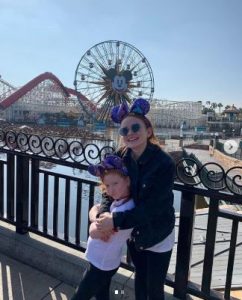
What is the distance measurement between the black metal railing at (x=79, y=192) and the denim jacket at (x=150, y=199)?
1.09ft

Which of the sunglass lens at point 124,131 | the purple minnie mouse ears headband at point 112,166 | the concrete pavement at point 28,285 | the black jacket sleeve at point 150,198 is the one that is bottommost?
the concrete pavement at point 28,285

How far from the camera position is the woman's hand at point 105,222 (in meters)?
1.38

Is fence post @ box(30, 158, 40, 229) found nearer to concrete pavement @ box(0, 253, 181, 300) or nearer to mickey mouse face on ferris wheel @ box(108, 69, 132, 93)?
concrete pavement @ box(0, 253, 181, 300)

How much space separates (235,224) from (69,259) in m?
1.17

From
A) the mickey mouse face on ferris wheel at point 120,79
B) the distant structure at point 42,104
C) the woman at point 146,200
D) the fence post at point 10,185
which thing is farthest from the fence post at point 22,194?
the distant structure at point 42,104

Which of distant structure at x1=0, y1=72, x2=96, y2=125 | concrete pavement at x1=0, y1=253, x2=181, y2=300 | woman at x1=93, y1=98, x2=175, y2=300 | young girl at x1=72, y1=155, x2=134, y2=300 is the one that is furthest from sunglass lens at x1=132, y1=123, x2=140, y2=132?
distant structure at x1=0, y1=72, x2=96, y2=125

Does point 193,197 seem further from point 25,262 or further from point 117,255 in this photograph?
point 25,262

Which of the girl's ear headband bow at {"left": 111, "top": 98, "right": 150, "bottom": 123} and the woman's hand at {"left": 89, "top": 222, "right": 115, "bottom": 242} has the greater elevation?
the girl's ear headband bow at {"left": 111, "top": 98, "right": 150, "bottom": 123}

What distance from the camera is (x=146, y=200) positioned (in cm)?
137

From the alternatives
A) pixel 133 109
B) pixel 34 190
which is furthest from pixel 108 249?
pixel 34 190

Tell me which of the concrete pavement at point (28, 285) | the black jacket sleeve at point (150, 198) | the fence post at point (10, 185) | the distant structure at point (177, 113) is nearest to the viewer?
the black jacket sleeve at point (150, 198)

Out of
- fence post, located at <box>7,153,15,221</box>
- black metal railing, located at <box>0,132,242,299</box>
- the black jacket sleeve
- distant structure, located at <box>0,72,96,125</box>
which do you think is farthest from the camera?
distant structure, located at <box>0,72,96,125</box>

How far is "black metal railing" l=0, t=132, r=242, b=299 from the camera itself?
1738 millimetres

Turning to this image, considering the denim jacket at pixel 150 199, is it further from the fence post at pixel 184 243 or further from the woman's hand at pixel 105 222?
the fence post at pixel 184 243
